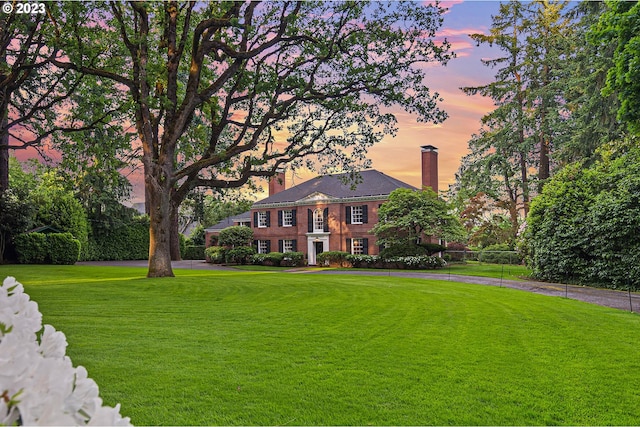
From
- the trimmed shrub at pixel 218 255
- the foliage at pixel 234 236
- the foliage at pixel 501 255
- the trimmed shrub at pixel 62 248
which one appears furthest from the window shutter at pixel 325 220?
the trimmed shrub at pixel 62 248

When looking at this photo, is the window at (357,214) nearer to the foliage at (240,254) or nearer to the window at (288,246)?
the window at (288,246)

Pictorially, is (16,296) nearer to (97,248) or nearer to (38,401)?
(38,401)

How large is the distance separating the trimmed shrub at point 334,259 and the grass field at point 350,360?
22.3m

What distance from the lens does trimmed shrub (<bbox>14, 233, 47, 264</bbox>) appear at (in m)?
28.3

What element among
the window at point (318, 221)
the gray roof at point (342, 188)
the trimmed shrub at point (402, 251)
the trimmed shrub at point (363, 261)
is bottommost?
the trimmed shrub at point (363, 261)

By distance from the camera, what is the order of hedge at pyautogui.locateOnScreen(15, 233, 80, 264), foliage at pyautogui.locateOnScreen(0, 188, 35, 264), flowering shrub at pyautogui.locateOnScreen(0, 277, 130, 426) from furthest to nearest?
hedge at pyautogui.locateOnScreen(15, 233, 80, 264), foliage at pyautogui.locateOnScreen(0, 188, 35, 264), flowering shrub at pyautogui.locateOnScreen(0, 277, 130, 426)

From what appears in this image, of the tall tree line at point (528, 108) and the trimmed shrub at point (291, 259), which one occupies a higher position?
the tall tree line at point (528, 108)

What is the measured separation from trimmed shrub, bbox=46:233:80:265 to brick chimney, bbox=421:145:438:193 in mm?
26195

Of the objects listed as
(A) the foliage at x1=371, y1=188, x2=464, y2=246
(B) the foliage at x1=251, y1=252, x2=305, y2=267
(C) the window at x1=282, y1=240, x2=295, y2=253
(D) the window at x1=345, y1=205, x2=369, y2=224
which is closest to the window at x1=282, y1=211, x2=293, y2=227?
(C) the window at x1=282, y1=240, x2=295, y2=253

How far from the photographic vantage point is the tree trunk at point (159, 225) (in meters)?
16.7

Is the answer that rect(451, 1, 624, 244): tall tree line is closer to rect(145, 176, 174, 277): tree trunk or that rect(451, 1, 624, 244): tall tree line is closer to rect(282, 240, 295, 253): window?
rect(282, 240, 295, 253): window

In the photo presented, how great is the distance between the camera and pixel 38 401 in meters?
0.95

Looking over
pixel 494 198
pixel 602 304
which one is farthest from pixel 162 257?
pixel 494 198

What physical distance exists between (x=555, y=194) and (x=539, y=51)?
16.2 m
